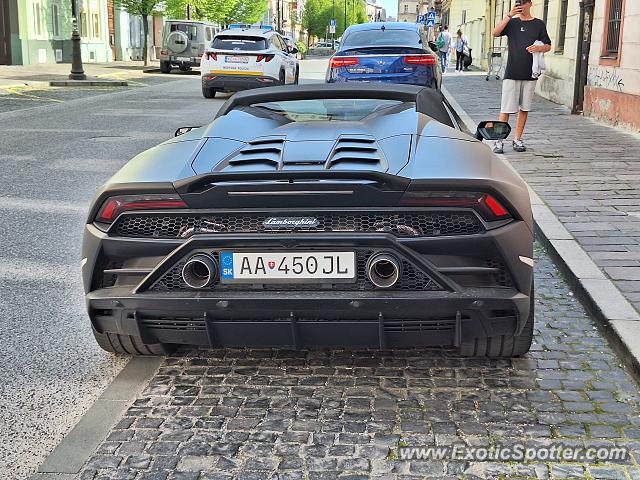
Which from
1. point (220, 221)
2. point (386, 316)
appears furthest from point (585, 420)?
point (220, 221)

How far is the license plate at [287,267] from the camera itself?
324cm

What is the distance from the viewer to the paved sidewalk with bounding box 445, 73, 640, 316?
5.63 metres

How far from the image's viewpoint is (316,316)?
330 cm

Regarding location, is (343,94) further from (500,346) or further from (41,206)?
(41,206)

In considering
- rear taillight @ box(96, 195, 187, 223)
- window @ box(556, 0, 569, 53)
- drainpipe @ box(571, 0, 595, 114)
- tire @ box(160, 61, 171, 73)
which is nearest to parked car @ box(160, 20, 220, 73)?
tire @ box(160, 61, 171, 73)

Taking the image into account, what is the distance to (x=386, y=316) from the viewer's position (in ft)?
10.7

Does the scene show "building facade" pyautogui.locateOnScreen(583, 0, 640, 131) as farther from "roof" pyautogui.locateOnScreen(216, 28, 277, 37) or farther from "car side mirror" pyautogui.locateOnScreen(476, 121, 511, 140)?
"car side mirror" pyautogui.locateOnScreen(476, 121, 511, 140)

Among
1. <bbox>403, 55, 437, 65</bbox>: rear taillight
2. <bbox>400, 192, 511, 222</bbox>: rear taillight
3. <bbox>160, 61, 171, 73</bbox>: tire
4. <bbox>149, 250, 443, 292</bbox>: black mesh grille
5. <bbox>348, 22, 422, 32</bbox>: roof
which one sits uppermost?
<bbox>348, 22, 422, 32</bbox>: roof

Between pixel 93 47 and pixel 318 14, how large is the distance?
84120mm

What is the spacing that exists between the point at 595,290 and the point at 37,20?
34571 millimetres

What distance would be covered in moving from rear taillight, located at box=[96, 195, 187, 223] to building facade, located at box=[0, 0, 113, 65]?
106 feet

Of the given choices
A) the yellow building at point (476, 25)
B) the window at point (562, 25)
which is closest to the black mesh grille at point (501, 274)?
the window at point (562, 25)

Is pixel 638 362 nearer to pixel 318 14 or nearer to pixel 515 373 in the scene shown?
pixel 515 373

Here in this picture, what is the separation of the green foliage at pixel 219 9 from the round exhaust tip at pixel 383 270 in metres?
40.6
